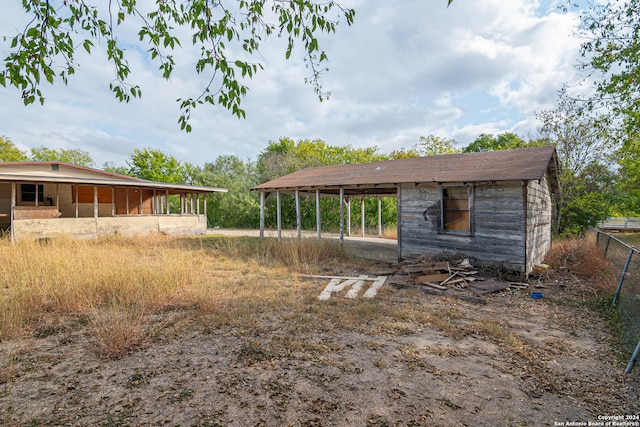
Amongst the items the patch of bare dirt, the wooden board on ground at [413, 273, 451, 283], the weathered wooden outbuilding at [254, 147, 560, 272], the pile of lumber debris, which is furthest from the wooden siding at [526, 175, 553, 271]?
the patch of bare dirt

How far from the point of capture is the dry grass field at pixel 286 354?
2.84 metres

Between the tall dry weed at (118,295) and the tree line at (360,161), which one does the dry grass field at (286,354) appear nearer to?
the tall dry weed at (118,295)

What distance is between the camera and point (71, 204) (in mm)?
18578

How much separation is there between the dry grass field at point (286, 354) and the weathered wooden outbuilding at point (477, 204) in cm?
186

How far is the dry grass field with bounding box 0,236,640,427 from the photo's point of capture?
2844 mm

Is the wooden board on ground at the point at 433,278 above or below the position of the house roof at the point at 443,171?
below

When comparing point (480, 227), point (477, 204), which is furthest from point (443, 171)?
point (480, 227)

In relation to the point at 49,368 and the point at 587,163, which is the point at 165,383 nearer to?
the point at 49,368

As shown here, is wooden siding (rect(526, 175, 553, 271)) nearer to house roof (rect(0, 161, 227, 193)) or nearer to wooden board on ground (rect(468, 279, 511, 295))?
wooden board on ground (rect(468, 279, 511, 295))

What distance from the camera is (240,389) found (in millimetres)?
3160

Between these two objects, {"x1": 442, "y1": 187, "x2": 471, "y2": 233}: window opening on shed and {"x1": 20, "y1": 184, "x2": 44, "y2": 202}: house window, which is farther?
{"x1": 20, "y1": 184, "x2": 44, "y2": 202}: house window

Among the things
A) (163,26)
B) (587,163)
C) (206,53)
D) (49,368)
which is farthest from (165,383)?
(587,163)

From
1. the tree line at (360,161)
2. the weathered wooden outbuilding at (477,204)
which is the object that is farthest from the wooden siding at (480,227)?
the tree line at (360,161)

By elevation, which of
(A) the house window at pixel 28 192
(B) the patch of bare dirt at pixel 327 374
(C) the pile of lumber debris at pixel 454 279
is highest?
(A) the house window at pixel 28 192
